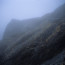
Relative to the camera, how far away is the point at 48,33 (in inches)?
896

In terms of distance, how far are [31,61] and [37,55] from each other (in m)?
1.97

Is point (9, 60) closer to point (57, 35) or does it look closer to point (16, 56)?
point (16, 56)

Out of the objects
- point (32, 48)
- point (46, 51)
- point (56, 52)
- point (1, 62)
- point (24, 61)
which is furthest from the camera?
point (1, 62)

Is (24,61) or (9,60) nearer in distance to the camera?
(24,61)

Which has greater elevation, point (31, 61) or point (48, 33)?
point (48, 33)

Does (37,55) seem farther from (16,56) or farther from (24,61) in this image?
(16,56)

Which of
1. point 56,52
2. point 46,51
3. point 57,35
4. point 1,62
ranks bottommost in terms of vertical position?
point 56,52

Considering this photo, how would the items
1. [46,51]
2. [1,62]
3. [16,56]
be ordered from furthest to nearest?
1. [1,62]
2. [16,56]
3. [46,51]

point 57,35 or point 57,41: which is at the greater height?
point 57,35

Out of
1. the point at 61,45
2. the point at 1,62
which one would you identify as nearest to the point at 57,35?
the point at 61,45

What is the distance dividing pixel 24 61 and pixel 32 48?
12.5ft

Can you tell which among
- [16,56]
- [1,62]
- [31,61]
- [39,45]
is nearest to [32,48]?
[39,45]

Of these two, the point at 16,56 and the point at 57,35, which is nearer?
the point at 57,35

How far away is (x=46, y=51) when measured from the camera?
18.0 meters
